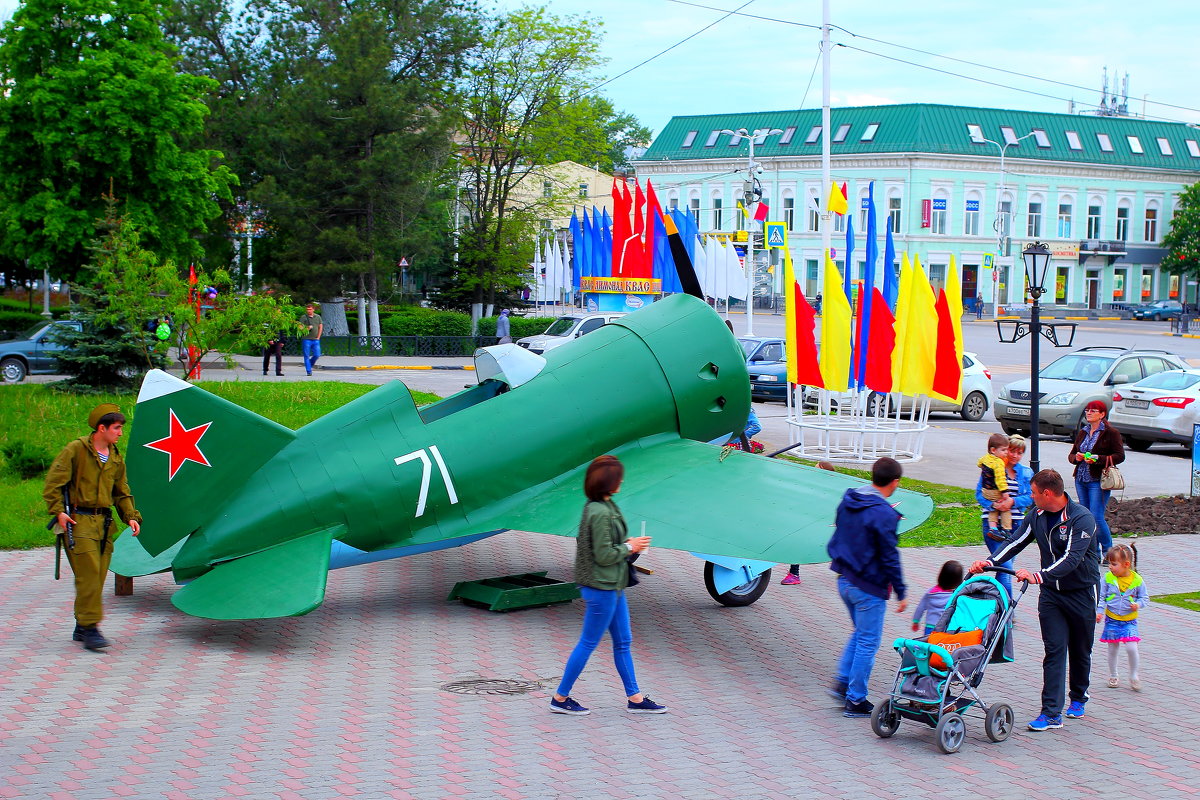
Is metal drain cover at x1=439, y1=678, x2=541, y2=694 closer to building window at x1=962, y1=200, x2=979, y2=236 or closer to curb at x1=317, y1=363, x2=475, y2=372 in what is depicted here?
curb at x1=317, y1=363, x2=475, y2=372

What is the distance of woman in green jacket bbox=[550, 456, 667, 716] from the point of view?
22.9 ft

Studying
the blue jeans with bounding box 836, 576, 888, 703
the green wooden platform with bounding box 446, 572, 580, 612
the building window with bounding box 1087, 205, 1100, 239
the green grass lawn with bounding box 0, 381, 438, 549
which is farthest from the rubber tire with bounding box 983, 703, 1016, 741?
the building window with bounding box 1087, 205, 1100, 239

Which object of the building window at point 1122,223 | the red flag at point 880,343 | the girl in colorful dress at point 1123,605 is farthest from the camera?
the building window at point 1122,223

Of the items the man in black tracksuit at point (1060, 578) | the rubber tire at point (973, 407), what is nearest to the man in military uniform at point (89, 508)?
the man in black tracksuit at point (1060, 578)

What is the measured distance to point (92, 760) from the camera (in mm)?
6312

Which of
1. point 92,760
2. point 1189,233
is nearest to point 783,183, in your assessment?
point 1189,233

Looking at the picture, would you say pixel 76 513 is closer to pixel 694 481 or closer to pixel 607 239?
pixel 694 481

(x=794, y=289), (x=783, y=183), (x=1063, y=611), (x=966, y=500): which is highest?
(x=783, y=183)

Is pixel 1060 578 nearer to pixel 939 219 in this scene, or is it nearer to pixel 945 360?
pixel 945 360

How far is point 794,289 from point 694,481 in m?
8.01

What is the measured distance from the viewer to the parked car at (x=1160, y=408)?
20344mm

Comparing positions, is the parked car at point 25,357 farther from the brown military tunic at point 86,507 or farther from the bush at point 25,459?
the brown military tunic at point 86,507

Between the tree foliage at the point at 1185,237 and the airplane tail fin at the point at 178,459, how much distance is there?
265ft

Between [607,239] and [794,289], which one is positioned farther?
[607,239]
